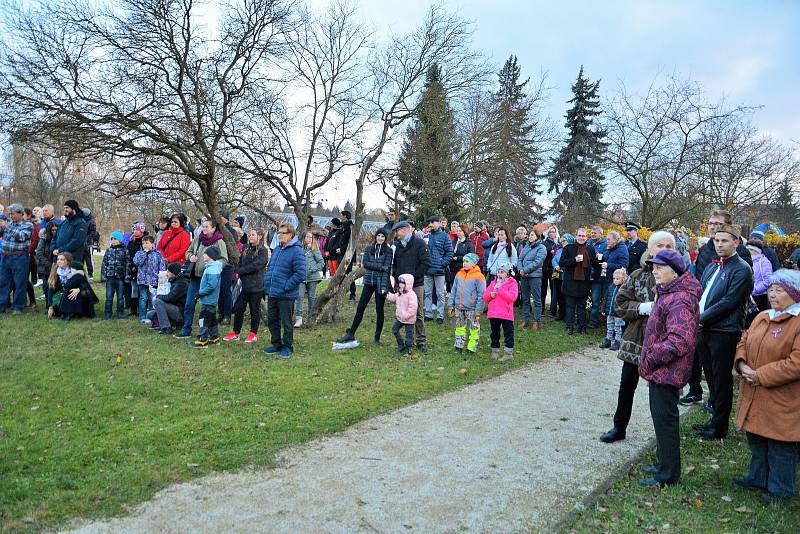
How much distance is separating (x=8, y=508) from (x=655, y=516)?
447 centimetres

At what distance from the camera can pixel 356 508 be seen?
3.75 m

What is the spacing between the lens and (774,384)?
4.07 m

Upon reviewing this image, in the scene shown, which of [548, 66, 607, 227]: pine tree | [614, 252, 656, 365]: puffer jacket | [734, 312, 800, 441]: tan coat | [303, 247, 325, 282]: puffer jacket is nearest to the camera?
[734, 312, 800, 441]: tan coat

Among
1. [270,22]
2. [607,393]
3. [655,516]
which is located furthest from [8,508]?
[270,22]

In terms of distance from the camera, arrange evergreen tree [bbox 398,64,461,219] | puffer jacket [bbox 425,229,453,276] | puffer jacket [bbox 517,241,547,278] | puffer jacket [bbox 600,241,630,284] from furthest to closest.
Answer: evergreen tree [bbox 398,64,461,219]
puffer jacket [bbox 425,229,453,276]
puffer jacket [bbox 517,241,547,278]
puffer jacket [bbox 600,241,630,284]

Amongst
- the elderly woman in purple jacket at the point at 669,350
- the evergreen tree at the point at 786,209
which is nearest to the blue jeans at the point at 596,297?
the elderly woman in purple jacket at the point at 669,350

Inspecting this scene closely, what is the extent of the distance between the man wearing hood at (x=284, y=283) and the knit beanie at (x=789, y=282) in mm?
6242

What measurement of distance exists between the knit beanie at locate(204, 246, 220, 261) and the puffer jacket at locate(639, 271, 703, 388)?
23.4ft

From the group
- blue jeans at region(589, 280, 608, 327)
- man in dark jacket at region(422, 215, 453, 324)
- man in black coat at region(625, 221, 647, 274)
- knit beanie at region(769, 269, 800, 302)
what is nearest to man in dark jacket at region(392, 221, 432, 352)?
man in dark jacket at region(422, 215, 453, 324)

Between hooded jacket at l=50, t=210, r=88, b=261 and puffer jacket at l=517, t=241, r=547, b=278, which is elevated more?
hooded jacket at l=50, t=210, r=88, b=261

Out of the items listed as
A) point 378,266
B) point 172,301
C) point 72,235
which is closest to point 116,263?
point 72,235

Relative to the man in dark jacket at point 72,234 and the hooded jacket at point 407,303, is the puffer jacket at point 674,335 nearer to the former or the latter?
the hooded jacket at point 407,303

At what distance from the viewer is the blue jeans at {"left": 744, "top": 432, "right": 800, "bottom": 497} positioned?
13.4 ft

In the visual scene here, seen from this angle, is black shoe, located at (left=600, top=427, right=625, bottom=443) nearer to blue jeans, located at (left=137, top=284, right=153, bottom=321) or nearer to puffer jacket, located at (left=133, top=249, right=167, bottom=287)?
puffer jacket, located at (left=133, top=249, right=167, bottom=287)
